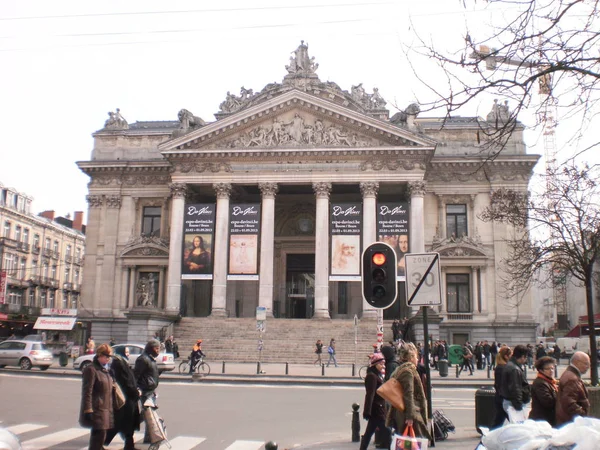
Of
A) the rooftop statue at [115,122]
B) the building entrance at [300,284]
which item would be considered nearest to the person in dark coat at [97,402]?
the building entrance at [300,284]

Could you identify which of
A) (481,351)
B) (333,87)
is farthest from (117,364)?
(333,87)

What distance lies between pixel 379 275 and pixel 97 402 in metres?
5.01

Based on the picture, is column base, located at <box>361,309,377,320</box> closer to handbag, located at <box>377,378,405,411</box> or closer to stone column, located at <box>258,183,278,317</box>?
stone column, located at <box>258,183,278,317</box>

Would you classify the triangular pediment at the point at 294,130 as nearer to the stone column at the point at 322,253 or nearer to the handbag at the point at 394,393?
the stone column at the point at 322,253

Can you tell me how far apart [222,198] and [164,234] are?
7.01m

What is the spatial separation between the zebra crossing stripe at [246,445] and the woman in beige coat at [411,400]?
11.8ft

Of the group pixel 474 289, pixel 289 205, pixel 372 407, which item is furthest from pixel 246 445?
pixel 289 205

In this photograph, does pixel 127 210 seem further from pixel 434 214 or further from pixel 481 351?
pixel 481 351

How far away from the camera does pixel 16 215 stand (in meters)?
62.8

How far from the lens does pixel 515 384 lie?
376 inches

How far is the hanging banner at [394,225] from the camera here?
130 feet

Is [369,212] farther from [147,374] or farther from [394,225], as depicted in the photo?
[147,374]

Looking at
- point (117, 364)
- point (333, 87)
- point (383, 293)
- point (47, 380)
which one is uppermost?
point (333, 87)

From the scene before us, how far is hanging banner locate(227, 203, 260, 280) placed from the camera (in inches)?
1581
